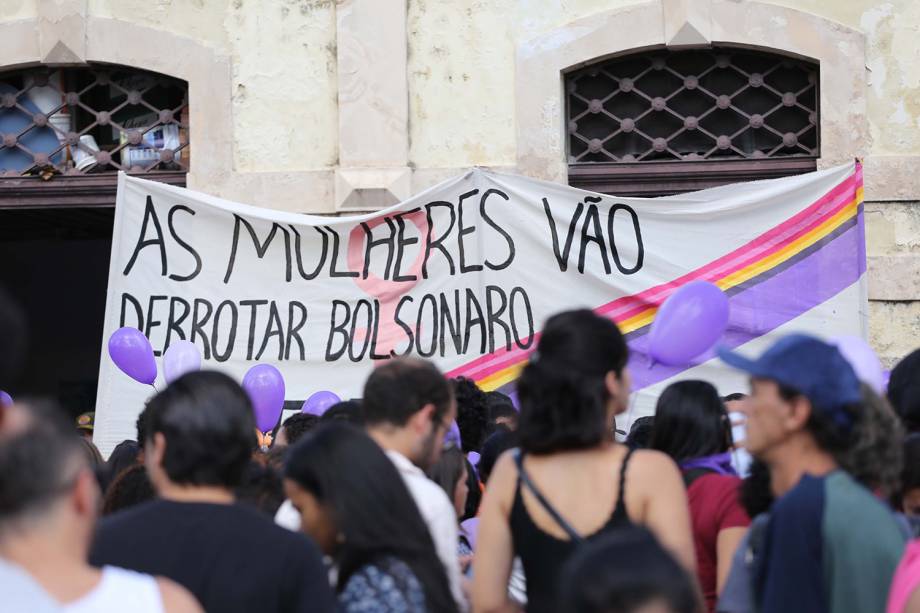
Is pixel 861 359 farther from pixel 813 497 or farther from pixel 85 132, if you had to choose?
pixel 85 132

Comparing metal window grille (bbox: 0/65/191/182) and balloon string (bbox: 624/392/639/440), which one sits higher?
metal window grille (bbox: 0/65/191/182)

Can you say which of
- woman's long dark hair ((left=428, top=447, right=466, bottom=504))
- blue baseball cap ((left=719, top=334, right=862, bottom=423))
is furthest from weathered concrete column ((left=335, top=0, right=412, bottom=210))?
blue baseball cap ((left=719, top=334, right=862, bottom=423))

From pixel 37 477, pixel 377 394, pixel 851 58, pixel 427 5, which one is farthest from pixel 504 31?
pixel 37 477

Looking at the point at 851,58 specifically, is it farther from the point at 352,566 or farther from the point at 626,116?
the point at 352,566

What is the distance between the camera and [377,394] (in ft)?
11.6

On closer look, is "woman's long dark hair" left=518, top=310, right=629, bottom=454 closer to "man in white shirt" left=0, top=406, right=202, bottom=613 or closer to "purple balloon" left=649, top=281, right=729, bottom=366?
"man in white shirt" left=0, top=406, right=202, bottom=613

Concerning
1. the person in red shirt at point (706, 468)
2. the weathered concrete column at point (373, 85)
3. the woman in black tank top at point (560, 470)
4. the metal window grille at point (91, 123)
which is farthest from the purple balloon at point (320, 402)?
the woman in black tank top at point (560, 470)

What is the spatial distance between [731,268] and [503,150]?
1599 millimetres

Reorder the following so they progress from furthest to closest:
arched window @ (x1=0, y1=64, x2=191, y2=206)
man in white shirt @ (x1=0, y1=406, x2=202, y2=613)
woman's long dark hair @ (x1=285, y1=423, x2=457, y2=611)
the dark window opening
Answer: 1. the dark window opening
2. arched window @ (x1=0, y1=64, x2=191, y2=206)
3. woman's long dark hair @ (x1=285, y1=423, x2=457, y2=611)
4. man in white shirt @ (x1=0, y1=406, x2=202, y2=613)

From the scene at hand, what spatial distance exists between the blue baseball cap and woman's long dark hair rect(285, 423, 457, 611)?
80 cm

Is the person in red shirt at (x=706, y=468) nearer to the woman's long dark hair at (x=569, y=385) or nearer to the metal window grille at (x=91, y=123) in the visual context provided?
the woman's long dark hair at (x=569, y=385)

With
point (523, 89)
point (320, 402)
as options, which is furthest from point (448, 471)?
point (523, 89)

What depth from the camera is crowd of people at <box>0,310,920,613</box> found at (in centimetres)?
233

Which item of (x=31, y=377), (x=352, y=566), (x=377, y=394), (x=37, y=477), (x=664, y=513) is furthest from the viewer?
(x=31, y=377)
